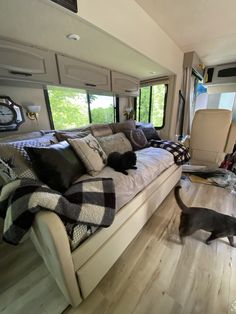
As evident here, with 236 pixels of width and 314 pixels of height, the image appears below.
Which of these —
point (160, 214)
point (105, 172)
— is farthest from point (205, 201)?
point (105, 172)

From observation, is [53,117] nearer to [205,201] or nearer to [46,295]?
[46,295]

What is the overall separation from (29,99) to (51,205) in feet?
5.58

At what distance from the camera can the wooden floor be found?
896mm

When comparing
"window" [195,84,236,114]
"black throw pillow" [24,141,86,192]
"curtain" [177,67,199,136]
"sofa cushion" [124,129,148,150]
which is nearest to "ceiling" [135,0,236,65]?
"curtain" [177,67,199,136]

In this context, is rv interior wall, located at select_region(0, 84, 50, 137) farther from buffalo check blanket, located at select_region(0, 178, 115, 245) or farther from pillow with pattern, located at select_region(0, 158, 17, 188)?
buffalo check blanket, located at select_region(0, 178, 115, 245)

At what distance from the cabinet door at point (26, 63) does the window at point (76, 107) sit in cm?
41

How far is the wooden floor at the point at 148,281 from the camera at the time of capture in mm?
896

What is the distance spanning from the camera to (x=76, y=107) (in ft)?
8.16

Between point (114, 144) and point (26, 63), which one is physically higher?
point (26, 63)

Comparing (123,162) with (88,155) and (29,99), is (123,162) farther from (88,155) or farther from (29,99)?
(29,99)

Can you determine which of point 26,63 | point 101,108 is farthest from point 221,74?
point 26,63

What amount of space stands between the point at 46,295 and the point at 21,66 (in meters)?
1.86

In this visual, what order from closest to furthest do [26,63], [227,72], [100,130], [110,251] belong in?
[110,251] → [26,63] → [100,130] → [227,72]

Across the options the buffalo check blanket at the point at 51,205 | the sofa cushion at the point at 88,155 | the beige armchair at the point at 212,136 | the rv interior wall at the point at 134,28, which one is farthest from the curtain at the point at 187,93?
the buffalo check blanket at the point at 51,205
